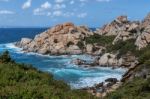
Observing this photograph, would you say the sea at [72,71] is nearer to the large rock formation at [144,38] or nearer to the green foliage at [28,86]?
the large rock formation at [144,38]

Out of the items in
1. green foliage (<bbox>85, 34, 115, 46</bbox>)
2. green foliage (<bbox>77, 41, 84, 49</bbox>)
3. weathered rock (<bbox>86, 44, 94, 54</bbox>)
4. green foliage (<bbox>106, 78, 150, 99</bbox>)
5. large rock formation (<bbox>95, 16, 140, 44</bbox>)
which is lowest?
green foliage (<bbox>106, 78, 150, 99</bbox>)

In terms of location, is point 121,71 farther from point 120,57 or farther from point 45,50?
point 45,50

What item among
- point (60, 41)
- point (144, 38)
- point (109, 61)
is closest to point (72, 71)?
point (109, 61)

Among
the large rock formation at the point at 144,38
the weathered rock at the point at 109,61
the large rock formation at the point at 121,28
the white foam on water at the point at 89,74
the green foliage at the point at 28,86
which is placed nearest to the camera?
the green foliage at the point at 28,86

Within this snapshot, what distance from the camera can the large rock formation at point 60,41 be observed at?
10012 centimetres

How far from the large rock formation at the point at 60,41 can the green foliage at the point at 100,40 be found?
2029 mm

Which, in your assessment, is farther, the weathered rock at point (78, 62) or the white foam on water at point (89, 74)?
the weathered rock at point (78, 62)

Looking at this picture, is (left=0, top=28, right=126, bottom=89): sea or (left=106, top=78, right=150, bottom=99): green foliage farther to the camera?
(left=0, top=28, right=126, bottom=89): sea

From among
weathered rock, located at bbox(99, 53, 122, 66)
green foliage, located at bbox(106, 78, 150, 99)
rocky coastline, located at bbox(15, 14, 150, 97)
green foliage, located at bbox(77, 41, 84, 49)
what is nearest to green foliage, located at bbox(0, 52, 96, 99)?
green foliage, located at bbox(106, 78, 150, 99)

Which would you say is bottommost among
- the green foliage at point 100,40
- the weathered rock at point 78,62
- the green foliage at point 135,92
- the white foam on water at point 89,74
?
the white foam on water at point 89,74

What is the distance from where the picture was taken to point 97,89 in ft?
177

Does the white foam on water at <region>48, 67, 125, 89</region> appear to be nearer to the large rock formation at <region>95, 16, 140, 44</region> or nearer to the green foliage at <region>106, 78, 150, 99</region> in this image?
the green foliage at <region>106, 78, 150, 99</region>

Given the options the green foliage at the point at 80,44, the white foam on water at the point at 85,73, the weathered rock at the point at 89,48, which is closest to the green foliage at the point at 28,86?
the white foam on water at the point at 85,73

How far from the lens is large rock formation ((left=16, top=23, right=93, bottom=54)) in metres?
100
